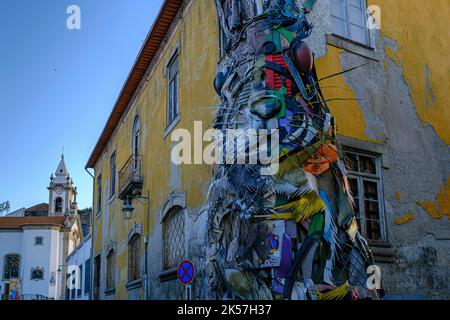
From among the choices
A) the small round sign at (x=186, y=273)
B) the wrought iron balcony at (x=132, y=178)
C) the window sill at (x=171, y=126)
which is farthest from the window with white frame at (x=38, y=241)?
Answer: the small round sign at (x=186, y=273)

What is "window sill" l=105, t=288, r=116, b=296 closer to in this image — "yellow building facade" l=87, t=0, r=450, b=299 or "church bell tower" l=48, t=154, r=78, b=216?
"yellow building facade" l=87, t=0, r=450, b=299

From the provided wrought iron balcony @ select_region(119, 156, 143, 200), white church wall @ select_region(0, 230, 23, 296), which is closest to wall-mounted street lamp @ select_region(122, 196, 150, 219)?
wrought iron balcony @ select_region(119, 156, 143, 200)

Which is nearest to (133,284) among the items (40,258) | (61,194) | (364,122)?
(364,122)

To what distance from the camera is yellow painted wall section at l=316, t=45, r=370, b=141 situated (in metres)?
9.86

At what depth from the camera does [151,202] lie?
16.0 metres

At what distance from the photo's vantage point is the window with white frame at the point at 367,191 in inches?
397

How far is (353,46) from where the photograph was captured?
10602 mm

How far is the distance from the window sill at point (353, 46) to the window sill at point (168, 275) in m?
6.10

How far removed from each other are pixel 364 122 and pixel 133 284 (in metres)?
9.57

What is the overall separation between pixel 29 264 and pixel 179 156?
167 feet

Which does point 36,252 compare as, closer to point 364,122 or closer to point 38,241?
point 38,241
